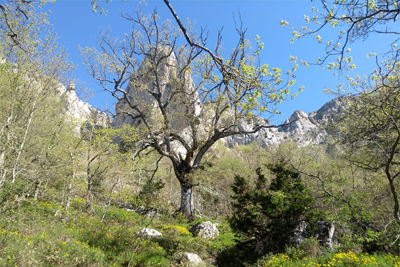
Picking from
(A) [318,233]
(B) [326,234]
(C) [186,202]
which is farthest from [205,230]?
(B) [326,234]

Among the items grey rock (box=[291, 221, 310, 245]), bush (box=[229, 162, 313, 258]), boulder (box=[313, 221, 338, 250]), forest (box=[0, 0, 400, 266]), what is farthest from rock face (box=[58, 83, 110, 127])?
boulder (box=[313, 221, 338, 250])

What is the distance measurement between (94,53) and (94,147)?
5.75 m

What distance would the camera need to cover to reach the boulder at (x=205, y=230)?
31.8ft

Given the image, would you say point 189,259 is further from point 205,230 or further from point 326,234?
point 326,234

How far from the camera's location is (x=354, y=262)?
4.63 meters

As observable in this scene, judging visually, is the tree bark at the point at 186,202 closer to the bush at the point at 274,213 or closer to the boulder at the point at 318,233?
the bush at the point at 274,213

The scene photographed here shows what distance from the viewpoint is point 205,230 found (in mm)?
9867

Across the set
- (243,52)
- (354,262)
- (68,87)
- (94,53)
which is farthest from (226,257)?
(94,53)

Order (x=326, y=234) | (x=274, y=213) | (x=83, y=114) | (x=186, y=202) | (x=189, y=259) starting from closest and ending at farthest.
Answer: (x=189, y=259) → (x=326, y=234) → (x=274, y=213) → (x=83, y=114) → (x=186, y=202)

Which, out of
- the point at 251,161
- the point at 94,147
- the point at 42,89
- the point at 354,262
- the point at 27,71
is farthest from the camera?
the point at 251,161

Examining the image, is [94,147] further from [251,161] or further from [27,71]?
[251,161]

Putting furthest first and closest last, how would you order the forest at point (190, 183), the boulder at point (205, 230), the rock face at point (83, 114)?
the rock face at point (83, 114) < the boulder at point (205, 230) < the forest at point (190, 183)

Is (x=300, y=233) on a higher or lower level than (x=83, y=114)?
lower

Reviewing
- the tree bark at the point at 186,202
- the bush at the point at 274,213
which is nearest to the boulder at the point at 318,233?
the bush at the point at 274,213
